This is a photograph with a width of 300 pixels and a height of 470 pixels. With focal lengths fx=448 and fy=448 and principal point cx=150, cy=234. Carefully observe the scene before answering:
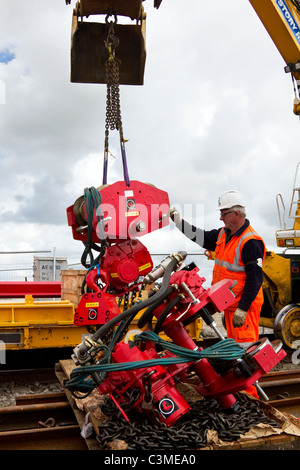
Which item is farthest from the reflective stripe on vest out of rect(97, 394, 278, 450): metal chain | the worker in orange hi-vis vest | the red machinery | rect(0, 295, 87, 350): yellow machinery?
rect(0, 295, 87, 350): yellow machinery

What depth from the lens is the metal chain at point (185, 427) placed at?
282 centimetres

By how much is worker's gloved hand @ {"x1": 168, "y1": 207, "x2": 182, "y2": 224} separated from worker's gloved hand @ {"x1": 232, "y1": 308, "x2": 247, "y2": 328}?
42.0 inches

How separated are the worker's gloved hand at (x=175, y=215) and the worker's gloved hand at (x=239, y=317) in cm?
107

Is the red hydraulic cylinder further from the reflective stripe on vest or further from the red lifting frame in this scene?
the red lifting frame

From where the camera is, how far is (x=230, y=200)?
410cm

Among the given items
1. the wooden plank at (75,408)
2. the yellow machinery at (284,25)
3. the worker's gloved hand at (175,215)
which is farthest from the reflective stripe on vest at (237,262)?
the yellow machinery at (284,25)

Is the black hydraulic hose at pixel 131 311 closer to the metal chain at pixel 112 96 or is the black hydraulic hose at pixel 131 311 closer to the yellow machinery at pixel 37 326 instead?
the metal chain at pixel 112 96

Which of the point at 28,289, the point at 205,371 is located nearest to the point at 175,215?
the point at 205,371

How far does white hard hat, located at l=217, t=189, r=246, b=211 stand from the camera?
4.09 meters

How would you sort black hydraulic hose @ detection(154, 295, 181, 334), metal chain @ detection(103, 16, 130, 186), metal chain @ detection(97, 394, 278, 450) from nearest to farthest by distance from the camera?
metal chain @ detection(97, 394, 278, 450) → black hydraulic hose @ detection(154, 295, 181, 334) → metal chain @ detection(103, 16, 130, 186)

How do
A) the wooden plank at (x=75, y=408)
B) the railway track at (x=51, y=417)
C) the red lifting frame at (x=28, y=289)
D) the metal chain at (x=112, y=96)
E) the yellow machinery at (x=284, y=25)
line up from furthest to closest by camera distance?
the red lifting frame at (x=28, y=289) → the yellow machinery at (x=284, y=25) → the metal chain at (x=112, y=96) → the railway track at (x=51, y=417) → the wooden plank at (x=75, y=408)

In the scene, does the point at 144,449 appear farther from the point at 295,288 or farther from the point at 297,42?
the point at 297,42
